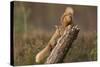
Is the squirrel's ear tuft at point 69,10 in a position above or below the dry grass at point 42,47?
above

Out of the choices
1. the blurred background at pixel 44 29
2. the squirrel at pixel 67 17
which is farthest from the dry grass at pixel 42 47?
the squirrel at pixel 67 17

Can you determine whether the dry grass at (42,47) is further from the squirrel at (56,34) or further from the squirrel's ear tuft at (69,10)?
the squirrel's ear tuft at (69,10)

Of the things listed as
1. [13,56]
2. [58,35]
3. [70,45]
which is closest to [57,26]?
[58,35]

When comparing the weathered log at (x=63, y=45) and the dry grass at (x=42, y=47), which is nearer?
the dry grass at (x=42, y=47)

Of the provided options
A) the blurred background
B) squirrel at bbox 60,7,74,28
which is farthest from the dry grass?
squirrel at bbox 60,7,74,28

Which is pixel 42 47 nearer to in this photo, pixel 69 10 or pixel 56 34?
pixel 56 34

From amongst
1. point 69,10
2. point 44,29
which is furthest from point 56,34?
point 69,10
